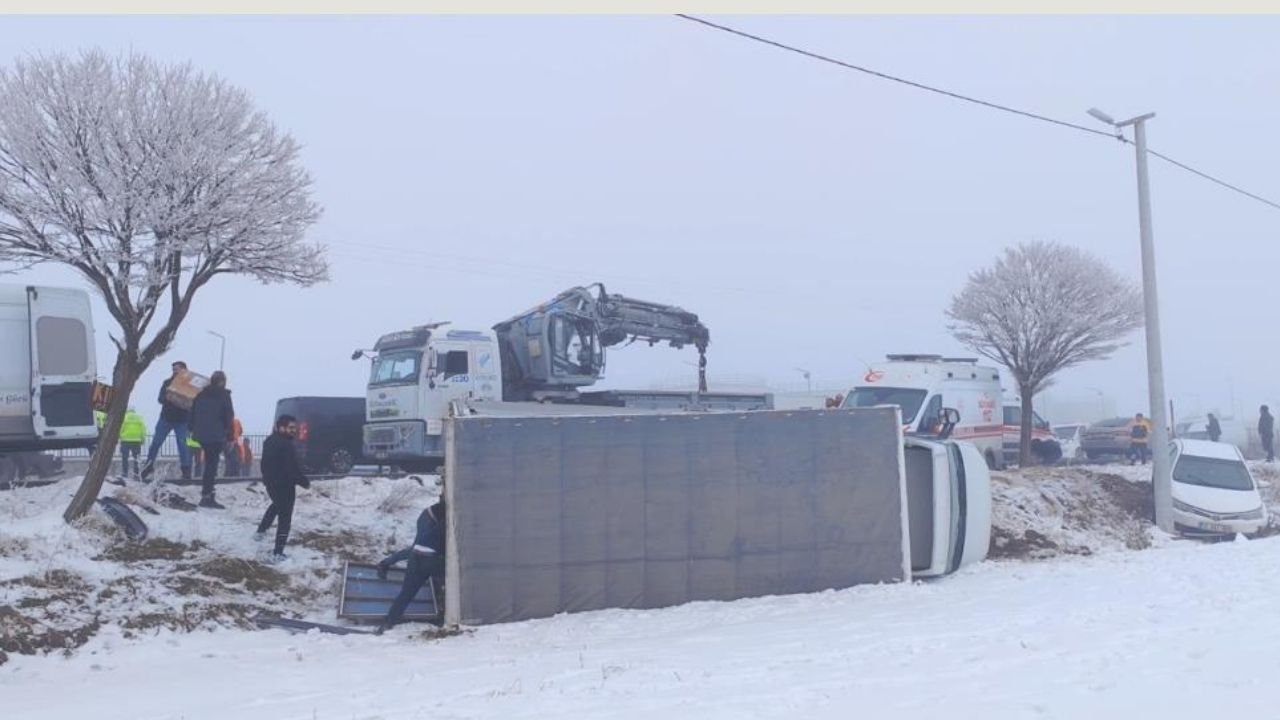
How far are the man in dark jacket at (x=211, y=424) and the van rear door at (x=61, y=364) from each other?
2539mm

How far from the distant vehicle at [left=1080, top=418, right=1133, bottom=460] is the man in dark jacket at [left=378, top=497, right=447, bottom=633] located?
98.5 feet

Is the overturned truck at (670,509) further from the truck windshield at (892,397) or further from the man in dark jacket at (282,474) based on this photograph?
the truck windshield at (892,397)

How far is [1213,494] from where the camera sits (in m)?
23.1

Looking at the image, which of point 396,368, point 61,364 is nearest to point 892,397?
point 396,368

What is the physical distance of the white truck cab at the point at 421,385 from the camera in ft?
71.1

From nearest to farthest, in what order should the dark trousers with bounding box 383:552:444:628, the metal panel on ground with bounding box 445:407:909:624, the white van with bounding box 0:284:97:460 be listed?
1. the dark trousers with bounding box 383:552:444:628
2. the metal panel on ground with bounding box 445:407:909:624
3. the white van with bounding box 0:284:97:460

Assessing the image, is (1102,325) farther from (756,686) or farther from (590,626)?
(756,686)

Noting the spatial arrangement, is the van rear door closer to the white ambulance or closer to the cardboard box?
the cardboard box

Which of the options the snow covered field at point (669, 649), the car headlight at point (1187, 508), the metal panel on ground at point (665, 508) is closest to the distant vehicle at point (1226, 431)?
the car headlight at point (1187, 508)

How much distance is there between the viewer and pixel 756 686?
9141mm

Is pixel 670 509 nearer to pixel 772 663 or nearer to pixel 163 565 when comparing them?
pixel 772 663

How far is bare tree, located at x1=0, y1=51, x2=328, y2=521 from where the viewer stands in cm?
1391

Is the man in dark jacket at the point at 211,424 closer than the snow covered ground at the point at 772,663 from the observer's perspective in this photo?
No

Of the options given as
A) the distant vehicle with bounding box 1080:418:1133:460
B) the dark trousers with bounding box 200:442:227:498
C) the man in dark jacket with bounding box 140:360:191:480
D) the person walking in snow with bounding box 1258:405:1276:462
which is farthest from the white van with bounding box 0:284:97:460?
the person walking in snow with bounding box 1258:405:1276:462
